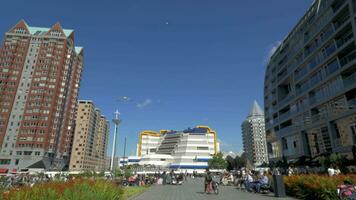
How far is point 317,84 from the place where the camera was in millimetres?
36219

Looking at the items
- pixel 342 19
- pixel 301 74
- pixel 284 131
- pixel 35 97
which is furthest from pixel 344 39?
pixel 35 97

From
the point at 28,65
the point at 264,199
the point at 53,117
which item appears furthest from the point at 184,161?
the point at 264,199

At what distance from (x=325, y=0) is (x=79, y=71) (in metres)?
100

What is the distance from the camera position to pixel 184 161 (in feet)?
408

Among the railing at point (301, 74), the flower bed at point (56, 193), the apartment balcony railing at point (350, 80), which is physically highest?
the railing at point (301, 74)

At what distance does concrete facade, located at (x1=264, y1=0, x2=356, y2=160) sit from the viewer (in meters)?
30.0

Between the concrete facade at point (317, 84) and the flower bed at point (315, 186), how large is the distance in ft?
58.1

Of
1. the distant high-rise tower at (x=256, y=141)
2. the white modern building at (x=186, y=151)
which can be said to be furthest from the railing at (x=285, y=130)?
the distant high-rise tower at (x=256, y=141)

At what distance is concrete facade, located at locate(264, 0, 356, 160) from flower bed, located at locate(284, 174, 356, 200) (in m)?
17.7

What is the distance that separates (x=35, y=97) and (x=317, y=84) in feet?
287

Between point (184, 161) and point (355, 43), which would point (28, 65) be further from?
point (355, 43)

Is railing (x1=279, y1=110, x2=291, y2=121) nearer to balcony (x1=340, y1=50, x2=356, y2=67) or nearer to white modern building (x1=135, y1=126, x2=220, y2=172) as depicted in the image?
balcony (x1=340, y1=50, x2=356, y2=67)

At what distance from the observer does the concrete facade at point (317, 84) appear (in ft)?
98.4

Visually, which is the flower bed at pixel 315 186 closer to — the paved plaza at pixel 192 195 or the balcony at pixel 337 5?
the paved plaza at pixel 192 195
